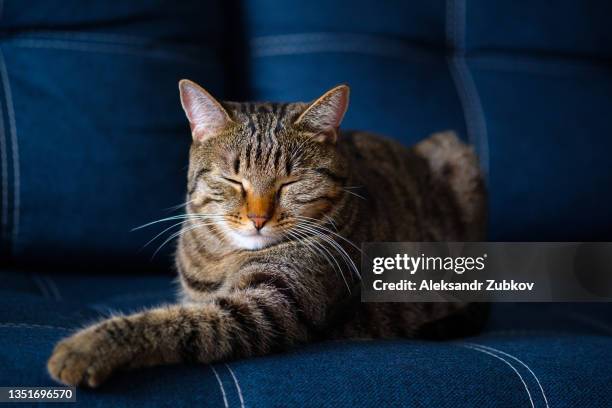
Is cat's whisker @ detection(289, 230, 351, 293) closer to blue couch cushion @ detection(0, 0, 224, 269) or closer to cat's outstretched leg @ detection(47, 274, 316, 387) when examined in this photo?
cat's outstretched leg @ detection(47, 274, 316, 387)

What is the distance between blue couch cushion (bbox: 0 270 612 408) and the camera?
0.88 metres

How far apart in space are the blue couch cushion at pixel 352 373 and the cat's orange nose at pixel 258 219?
21 centimetres

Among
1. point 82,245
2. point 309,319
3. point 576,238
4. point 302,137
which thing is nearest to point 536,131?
point 576,238

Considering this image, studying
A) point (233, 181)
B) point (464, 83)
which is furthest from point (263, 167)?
point (464, 83)

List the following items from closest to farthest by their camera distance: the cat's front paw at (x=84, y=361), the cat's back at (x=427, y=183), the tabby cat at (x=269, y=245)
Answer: the cat's front paw at (x=84, y=361), the tabby cat at (x=269, y=245), the cat's back at (x=427, y=183)

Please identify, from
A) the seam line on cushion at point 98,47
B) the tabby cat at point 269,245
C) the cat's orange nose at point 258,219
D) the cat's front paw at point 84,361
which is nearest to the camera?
the cat's front paw at point 84,361

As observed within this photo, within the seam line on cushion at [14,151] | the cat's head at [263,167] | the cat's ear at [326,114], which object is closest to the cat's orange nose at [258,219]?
the cat's head at [263,167]

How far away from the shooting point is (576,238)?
183 cm

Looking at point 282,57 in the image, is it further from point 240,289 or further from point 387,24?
point 240,289

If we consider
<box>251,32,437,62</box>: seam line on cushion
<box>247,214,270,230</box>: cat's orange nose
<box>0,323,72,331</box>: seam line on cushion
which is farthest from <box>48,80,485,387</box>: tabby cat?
<box>251,32,437,62</box>: seam line on cushion

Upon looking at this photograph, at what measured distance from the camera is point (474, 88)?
1.86 metres

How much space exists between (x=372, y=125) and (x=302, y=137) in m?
0.66

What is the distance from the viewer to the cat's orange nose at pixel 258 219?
109cm

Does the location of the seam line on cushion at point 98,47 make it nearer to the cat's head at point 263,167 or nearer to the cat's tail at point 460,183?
the cat's head at point 263,167
